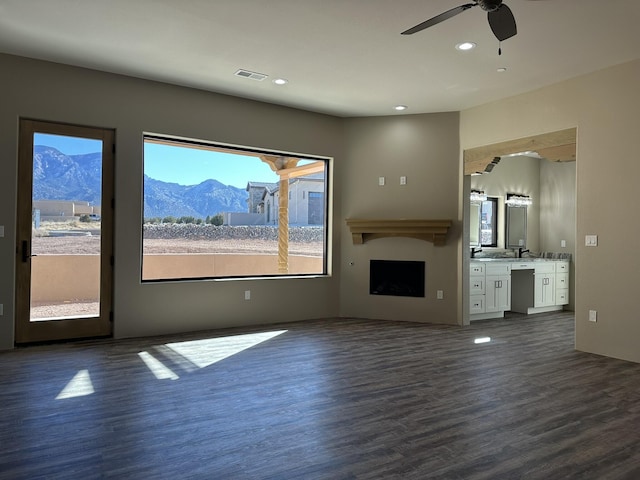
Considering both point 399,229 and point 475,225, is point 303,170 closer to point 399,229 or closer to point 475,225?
point 399,229

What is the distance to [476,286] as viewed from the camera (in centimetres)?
668

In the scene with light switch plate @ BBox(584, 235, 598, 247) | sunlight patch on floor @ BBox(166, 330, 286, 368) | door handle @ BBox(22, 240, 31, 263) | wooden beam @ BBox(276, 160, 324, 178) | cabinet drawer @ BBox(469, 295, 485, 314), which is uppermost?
wooden beam @ BBox(276, 160, 324, 178)

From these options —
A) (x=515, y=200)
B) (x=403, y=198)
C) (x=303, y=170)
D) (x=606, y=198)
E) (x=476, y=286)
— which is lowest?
(x=476, y=286)

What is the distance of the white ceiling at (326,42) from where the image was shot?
3.58m

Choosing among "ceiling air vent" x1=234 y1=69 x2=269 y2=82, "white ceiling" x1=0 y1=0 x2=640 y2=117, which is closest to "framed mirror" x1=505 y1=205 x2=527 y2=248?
"white ceiling" x1=0 y1=0 x2=640 y2=117

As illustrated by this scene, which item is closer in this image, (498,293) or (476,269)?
(476,269)

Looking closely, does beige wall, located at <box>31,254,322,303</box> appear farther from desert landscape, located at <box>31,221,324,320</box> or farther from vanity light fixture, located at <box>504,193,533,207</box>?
vanity light fixture, located at <box>504,193,533,207</box>

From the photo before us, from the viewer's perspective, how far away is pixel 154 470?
2.29 meters

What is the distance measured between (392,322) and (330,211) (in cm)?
181

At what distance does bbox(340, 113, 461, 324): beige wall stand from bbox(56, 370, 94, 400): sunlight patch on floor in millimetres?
3808

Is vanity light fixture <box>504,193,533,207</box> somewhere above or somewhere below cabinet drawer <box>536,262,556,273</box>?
above

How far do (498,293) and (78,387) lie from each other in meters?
5.61

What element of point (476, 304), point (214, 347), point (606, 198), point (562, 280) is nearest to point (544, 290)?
point (562, 280)

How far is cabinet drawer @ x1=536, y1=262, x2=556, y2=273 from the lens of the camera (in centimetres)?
745
